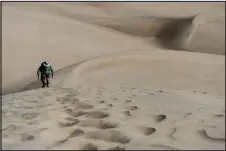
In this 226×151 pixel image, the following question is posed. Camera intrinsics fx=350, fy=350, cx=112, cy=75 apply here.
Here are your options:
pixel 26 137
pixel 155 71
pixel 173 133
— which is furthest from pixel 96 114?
pixel 155 71

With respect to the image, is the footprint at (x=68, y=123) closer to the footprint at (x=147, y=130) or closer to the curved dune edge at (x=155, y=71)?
the footprint at (x=147, y=130)

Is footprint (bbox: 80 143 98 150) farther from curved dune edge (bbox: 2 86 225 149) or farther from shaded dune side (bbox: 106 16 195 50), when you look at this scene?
shaded dune side (bbox: 106 16 195 50)

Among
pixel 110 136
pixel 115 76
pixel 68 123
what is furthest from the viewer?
pixel 115 76

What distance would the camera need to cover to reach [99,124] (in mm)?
2922

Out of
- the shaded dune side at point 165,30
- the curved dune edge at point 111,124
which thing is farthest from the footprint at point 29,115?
the shaded dune side at point 165,30

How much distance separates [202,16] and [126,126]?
14521 mm

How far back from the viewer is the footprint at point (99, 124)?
284 cm

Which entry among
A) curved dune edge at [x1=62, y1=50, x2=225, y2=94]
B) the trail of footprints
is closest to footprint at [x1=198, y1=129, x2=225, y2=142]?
the trail of footprints

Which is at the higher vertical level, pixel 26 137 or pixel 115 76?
pixel 26 137

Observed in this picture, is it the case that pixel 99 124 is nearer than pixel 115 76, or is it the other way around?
pixel 99 124

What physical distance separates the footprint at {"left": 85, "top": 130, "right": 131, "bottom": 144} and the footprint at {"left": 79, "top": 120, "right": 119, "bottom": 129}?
206 mm

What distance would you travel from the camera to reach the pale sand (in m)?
2.60

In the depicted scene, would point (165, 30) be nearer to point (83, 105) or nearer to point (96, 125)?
point (83, 105)

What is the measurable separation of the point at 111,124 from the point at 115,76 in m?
7.23
